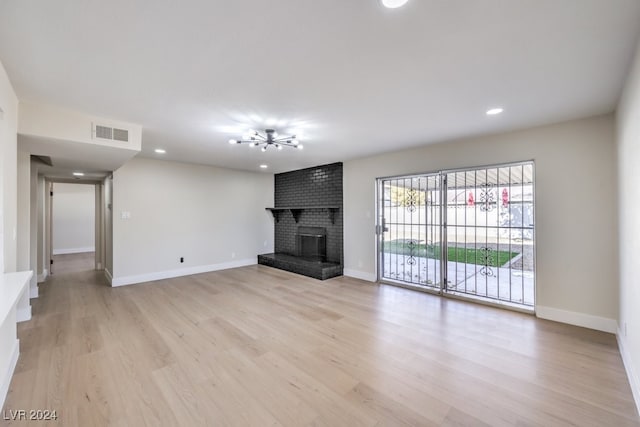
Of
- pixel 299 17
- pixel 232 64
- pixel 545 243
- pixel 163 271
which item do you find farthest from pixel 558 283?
pixel 163 271

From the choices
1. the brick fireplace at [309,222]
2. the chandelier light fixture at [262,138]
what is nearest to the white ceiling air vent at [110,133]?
the chandelier light fixture at [262,138]

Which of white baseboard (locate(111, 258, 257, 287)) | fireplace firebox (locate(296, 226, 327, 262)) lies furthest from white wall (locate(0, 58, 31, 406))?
fireplace firebox (locate(296, 226, 327, 262))

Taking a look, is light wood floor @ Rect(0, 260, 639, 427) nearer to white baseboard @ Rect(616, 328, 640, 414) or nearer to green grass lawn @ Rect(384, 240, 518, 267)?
white baseboard @ Rect(616, 328, 640, 414)

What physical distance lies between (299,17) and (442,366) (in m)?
2.80

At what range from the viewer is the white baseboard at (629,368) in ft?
6.08

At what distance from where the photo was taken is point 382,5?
1444 mm

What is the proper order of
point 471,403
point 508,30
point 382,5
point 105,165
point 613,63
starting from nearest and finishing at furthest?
point 382,5 < point 508,30 < point 471,403 < point 613,63 < point 105,165

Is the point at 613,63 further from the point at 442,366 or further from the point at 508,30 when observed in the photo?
the point at 442,366

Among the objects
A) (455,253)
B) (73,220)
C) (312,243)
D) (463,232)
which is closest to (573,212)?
(463,232)

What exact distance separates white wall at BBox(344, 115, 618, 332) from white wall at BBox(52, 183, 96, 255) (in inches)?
437

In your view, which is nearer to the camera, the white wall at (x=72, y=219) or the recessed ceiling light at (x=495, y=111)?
the recessed ceiling light at (x=495, y=111)

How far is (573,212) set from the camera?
319 centimetres

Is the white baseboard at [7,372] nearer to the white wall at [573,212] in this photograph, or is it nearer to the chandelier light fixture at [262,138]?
the chandelier light fixture at [262,138]

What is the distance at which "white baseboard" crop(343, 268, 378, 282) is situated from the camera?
520 centimetres
